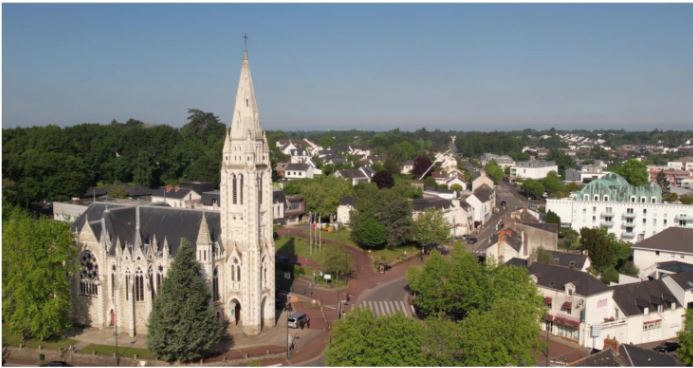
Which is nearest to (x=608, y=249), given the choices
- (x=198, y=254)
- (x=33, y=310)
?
(x=198, y=254)

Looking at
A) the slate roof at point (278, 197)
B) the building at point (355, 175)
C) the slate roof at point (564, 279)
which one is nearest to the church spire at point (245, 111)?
the slate roof at point (564, 279)

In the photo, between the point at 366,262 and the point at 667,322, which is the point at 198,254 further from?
the point at 667,322

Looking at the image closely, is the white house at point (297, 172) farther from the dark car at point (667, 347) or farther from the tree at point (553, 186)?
the dark car at point (667, 347)

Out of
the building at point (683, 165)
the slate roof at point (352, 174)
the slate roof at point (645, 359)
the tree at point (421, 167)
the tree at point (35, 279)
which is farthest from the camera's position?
the building at point (683, 165)

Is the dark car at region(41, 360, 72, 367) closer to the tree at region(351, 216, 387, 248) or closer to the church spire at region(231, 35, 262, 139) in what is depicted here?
the church spire at region(231, 35, 262, 139)

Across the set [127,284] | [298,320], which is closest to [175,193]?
[127,284]

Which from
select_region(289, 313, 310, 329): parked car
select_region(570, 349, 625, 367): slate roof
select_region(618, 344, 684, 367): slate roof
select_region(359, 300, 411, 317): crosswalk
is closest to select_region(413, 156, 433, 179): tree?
select_region(359, 300, 411, 317): crosswalk
